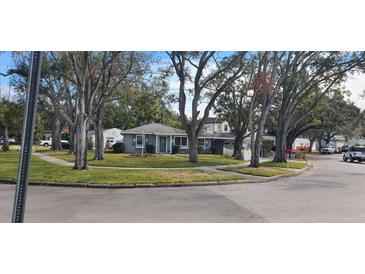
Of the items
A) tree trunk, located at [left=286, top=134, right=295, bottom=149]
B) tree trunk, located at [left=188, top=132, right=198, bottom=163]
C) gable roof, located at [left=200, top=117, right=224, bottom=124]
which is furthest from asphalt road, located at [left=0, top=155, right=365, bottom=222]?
tree trunk, located at [left=286, top=134, right=295, bottom=149]

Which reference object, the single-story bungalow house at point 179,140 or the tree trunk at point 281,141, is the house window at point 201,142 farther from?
the tree trunk at point 281,141

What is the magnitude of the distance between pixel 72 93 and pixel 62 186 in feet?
29.0

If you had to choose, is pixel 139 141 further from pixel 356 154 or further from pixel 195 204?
pixel 356 154

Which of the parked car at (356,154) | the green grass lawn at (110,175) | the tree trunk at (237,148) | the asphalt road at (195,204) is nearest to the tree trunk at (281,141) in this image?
the tree trunk at (237,148)

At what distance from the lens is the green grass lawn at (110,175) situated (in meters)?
8.29

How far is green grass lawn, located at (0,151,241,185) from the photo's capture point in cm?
829

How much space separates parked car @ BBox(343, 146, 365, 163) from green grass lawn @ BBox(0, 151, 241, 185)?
52.0ft

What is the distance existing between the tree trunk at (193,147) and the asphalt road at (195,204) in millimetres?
793

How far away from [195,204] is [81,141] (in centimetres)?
623

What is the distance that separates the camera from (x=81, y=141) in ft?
38.5

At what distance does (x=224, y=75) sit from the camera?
12.0 m

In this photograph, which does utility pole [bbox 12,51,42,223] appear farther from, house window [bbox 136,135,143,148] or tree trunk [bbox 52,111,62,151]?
tree trunk [bbox 52,111,62,151]

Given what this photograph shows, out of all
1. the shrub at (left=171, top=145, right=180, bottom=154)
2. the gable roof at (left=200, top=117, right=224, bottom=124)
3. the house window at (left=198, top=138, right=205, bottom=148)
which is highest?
the gable roof at (left=200, top=117, right=224, bottom=124)
